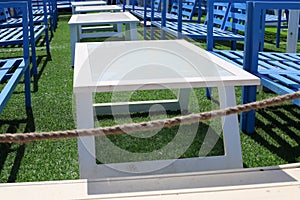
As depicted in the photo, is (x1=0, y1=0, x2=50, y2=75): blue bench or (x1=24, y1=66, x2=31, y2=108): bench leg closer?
(x1=24, y1=66, x2=31, y2=108): bench leg

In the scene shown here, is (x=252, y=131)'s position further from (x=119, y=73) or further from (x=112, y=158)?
(x=119, y=73)

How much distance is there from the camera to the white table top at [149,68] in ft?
6.05

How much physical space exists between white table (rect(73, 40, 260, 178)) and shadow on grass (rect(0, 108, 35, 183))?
54 cm

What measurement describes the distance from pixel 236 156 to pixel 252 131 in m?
0.76

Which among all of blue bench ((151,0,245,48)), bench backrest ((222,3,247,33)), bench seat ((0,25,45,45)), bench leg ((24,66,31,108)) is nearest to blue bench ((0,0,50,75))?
bench seat ((0,25,45,45))

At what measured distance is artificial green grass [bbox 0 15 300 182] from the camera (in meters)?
2.29

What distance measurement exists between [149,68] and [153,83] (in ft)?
1.28

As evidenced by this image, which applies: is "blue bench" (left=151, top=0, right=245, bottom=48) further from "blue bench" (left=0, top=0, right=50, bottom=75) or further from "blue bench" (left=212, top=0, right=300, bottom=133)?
"blue bench" (left=212, top=0, right=300, bottom=133)

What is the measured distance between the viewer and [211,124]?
113 inches

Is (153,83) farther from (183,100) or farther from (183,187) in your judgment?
(183,100)

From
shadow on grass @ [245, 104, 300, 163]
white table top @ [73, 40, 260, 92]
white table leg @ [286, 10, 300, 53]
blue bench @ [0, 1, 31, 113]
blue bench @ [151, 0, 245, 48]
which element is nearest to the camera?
white table top @ [73, 40, 260, 92]

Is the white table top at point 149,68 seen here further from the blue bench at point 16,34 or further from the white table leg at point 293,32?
the white table leg at point 293,32

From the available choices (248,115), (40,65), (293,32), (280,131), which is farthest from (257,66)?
(40,65)

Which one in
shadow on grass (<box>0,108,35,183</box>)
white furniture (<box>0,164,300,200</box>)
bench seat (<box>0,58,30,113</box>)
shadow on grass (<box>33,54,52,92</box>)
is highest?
bench seat (<box>0,58,30,113</box>)
